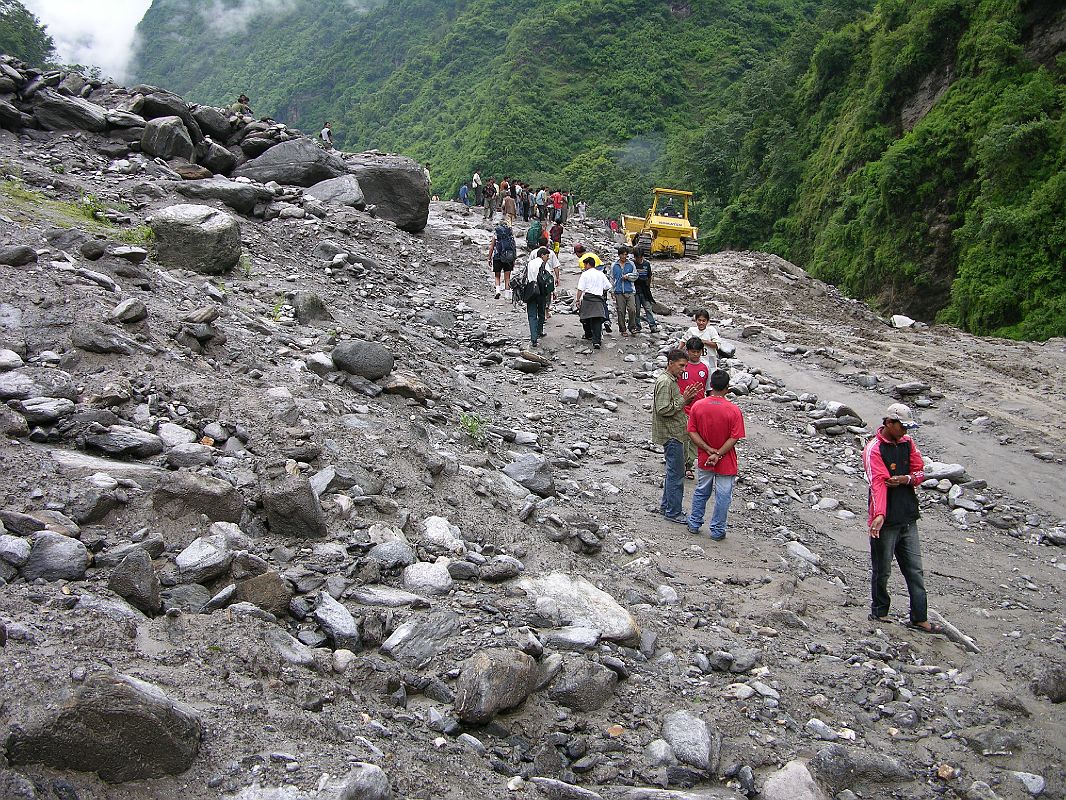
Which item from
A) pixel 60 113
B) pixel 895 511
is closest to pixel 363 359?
pixel 895 511

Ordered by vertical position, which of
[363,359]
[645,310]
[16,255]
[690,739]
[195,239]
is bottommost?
[690,739]

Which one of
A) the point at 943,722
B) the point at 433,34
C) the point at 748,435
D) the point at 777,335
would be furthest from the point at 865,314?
the point at 433,34

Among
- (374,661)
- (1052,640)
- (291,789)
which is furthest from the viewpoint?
(1052,640)

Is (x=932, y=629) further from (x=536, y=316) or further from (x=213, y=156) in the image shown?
(x=213, y=156)

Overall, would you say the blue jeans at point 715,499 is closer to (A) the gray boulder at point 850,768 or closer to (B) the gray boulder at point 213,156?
(A) the gray boulder at point 850,768

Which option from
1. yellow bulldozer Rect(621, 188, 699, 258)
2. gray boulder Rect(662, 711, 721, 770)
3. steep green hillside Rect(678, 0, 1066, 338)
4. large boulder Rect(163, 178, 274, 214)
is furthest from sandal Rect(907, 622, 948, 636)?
yellow bulldozer Rect(621, 188, 699, 258)

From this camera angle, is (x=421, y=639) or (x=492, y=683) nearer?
(x=492, y=683)

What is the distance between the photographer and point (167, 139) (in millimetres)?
A: 12039

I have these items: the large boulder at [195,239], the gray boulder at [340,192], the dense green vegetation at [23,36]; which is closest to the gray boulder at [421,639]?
the large boulder at [195,239]

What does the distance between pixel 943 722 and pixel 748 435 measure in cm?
511

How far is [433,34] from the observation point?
77.8m

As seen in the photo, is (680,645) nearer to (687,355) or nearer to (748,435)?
(687,355)

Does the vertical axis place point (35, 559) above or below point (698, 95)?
below

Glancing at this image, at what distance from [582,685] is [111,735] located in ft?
6.44
